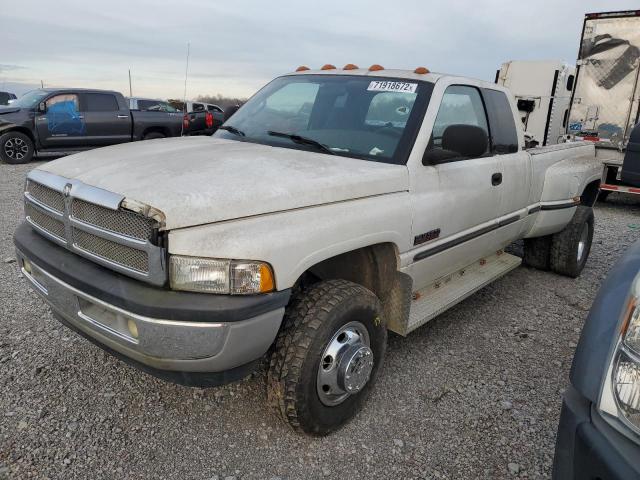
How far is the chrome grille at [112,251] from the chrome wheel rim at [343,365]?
976 mm

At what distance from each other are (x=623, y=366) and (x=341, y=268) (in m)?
1.76

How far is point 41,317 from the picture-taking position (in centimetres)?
376

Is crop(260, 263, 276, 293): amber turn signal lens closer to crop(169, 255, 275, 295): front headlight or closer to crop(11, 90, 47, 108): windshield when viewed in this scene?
crop(169, 255, 275, 295): front headlight

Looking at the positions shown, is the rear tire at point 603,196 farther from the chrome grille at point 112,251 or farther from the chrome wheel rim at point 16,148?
the chrome wheel rim at point 16,148

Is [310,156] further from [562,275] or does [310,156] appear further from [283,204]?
[562,275]

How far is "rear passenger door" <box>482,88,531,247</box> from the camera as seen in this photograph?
392 cm

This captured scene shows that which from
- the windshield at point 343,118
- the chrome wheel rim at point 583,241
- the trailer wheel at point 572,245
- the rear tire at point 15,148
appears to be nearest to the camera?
the windshield at point 343,118

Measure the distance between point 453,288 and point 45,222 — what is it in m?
2.75

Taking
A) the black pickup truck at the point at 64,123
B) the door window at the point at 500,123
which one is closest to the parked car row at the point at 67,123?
the black pickup truck at the point at 64,123

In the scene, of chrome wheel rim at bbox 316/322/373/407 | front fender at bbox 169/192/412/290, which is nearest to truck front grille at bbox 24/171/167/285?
front fender at bbox 169/192/412/290

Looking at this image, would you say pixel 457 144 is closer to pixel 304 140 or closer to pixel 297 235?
pixel 304 140

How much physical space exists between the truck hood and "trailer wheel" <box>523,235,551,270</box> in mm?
3038

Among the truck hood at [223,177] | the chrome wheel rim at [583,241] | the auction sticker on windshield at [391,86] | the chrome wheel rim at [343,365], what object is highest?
the auction sticker on windshield at [391,86]

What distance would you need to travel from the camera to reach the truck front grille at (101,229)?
6.75ft
